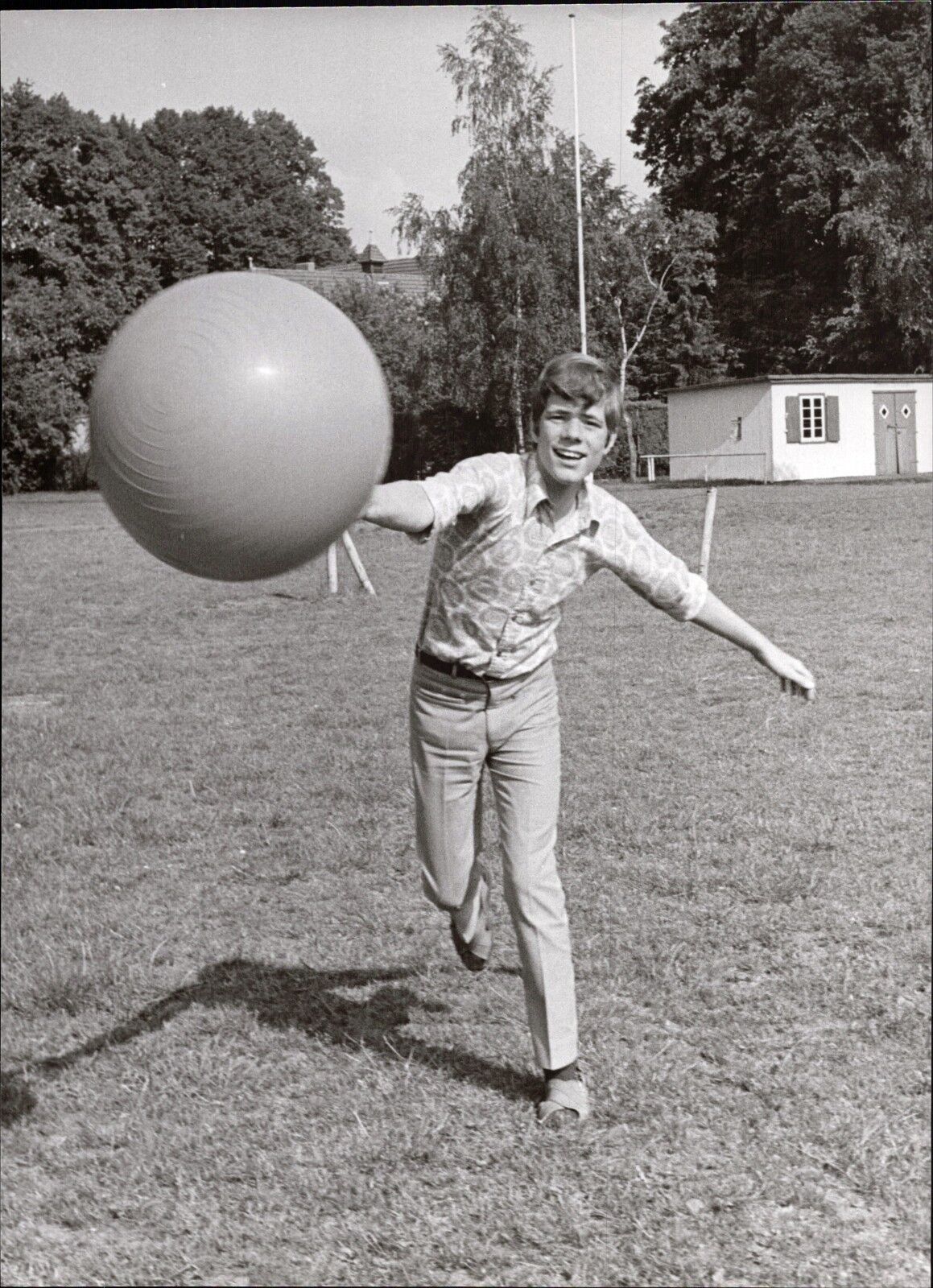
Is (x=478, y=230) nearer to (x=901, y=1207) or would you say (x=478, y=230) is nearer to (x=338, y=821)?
(x=338, y=821)

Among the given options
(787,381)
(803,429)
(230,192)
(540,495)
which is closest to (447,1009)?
(540,495)

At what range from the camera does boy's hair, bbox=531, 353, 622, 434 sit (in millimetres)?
3279

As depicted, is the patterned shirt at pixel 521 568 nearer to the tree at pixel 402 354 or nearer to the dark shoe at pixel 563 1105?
the dark shoe at pixel 563 1105

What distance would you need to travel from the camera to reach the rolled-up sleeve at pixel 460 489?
314 cm

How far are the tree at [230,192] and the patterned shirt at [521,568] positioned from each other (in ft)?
136

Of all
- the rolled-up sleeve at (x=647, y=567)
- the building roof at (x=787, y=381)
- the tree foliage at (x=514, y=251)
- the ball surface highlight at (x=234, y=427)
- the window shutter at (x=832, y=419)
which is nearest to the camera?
the ball surface highlight at (x=234, y=427)

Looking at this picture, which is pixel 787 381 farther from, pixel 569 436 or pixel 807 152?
pixel 569 436

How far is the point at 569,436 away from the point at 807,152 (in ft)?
22.4

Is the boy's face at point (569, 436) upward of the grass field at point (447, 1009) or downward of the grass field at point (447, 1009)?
upward

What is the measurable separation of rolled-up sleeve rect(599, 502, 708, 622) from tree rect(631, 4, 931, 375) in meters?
4.96

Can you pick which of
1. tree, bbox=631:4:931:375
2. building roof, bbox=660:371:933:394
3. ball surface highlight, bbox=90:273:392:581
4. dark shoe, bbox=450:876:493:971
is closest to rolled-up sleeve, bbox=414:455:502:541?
ball surface highlight, bbox=90:273:392:581

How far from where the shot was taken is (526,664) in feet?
12.0

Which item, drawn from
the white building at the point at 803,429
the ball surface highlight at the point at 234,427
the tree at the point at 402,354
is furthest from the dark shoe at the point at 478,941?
the tree at the point at 402,354

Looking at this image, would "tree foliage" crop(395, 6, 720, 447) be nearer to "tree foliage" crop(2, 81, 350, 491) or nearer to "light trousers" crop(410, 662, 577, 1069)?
"tree foliage" crop(2, 81, 350, 491)
